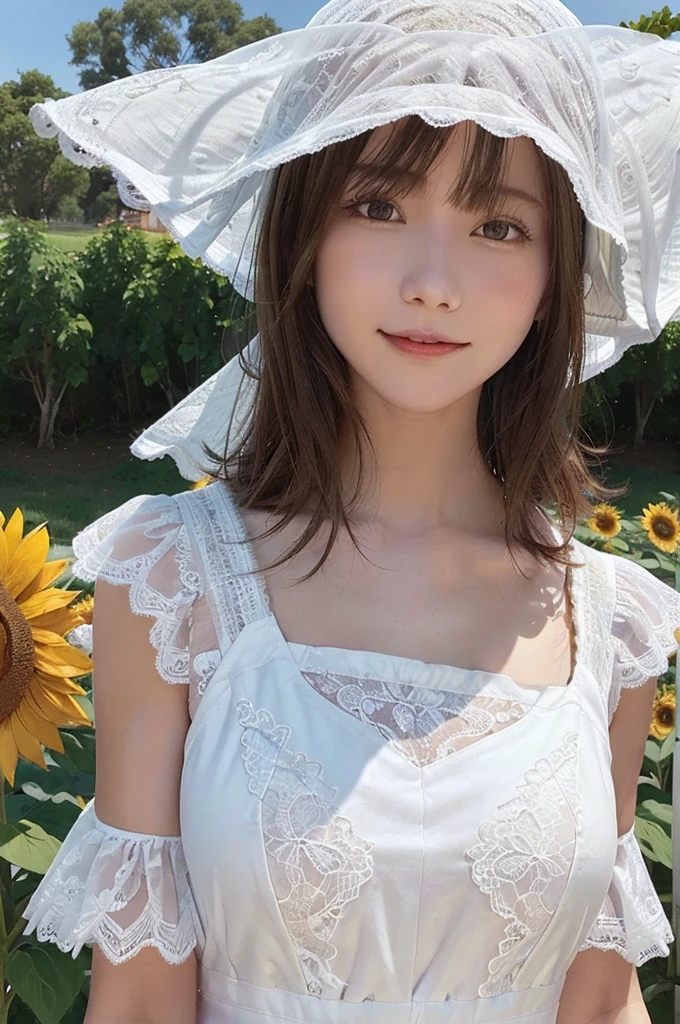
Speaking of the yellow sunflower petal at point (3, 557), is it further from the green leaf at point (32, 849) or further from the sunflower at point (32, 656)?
the green leaf at point (32, 849)

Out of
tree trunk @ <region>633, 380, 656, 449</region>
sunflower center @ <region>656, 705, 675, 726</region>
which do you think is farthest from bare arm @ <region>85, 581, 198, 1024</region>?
tree trunk @ <region>633, 380, 656, 449</region>

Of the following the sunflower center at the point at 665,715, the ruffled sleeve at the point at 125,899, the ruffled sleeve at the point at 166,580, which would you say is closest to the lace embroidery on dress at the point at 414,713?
the ruffled sleeve at the point at 166,580

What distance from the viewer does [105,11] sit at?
26.5 metres

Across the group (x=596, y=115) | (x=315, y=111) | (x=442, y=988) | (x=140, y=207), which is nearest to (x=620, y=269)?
(x=596, y=115)

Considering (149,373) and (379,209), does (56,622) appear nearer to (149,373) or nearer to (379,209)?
Answer: (379,209)

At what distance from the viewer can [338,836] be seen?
1082mm

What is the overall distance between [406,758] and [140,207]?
2.40ft

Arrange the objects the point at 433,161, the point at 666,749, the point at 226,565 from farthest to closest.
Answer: the point at 666,749 → the point at 226,565 → the point at 433,161

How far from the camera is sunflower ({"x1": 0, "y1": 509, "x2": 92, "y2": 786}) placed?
132cm

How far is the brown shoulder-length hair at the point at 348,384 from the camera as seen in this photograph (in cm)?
113

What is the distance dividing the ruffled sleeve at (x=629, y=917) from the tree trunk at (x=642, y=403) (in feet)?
24.4

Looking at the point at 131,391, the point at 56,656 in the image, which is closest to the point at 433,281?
the point at 56,656

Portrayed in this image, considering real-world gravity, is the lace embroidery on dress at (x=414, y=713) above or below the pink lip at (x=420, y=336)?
below

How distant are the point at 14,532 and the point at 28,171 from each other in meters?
18.7
